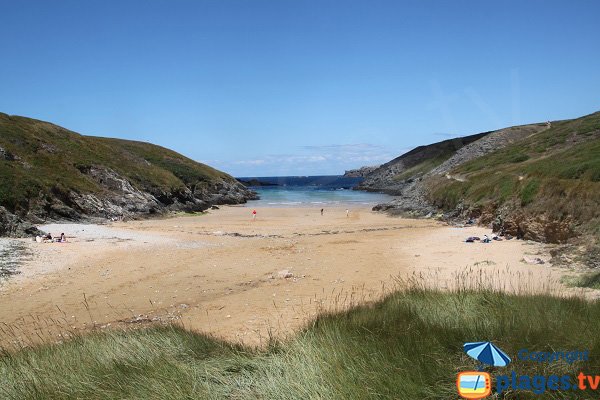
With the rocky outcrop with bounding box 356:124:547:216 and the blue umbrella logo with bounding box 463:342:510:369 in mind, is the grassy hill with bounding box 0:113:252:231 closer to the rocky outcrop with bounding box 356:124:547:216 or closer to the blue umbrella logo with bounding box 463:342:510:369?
the rocky outcrop with bounding box 356:124:547:216

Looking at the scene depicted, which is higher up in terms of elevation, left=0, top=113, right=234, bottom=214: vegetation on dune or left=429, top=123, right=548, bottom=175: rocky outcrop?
left=429, top=123, right=548, bottom=175: rocky outcrop

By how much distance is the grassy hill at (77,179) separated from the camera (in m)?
30.4

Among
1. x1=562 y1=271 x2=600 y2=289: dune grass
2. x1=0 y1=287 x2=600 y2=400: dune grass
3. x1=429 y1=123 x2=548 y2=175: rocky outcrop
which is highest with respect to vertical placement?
x1=429 y1=123 x2=548 y2=175: rocky outcrop

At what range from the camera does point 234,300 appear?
1175 centimetres

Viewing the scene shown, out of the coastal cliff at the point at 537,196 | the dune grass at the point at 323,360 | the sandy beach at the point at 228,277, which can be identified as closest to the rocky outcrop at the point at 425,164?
the coastal cliff at the point at 537,196

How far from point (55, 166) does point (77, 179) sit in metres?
2.80

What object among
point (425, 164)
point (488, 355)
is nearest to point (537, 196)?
point (488, 355)

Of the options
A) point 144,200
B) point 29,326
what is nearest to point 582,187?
point 29,326

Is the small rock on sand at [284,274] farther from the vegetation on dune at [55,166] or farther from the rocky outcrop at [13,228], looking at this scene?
the vegetation on dune at [55,166]

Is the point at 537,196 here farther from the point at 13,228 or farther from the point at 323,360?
the point at 13,228

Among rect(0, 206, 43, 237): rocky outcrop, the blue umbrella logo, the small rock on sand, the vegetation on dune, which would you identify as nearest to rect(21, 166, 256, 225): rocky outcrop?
the vegetation on dune

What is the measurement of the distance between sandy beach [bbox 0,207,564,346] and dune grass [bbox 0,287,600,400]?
1.50m

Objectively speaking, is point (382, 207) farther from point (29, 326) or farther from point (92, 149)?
point (29, 326)

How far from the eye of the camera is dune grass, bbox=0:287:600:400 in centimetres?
393
